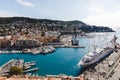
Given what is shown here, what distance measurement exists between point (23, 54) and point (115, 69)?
88.2 ft

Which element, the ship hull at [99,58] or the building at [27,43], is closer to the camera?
the ship hull at [99,58]

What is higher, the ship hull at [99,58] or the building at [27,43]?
the ship hull at [99,58]

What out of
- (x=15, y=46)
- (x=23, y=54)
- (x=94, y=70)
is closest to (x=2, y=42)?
(x=15, y=46)

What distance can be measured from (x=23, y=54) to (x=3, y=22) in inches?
3587

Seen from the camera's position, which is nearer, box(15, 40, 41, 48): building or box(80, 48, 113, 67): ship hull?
box(80, 48, 113, 67): ship hull

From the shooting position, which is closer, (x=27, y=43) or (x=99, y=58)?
(x=99, y=58)

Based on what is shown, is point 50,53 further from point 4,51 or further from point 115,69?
point 115,69

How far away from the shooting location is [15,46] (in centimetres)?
6016

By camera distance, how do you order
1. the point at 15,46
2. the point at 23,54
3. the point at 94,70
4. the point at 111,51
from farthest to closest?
the point at 15,46 < the point at 23,54 < the point at 111,51 < the point at 94,70

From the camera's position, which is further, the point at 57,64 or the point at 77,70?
the point at 57,64

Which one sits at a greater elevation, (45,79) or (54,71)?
(45,79)

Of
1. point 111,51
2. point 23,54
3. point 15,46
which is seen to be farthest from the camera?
point 15,46

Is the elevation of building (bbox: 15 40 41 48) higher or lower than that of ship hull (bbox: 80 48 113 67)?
lower

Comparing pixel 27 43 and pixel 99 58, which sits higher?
pixel 99 58
